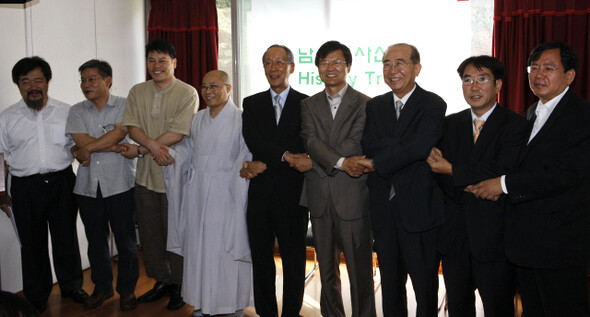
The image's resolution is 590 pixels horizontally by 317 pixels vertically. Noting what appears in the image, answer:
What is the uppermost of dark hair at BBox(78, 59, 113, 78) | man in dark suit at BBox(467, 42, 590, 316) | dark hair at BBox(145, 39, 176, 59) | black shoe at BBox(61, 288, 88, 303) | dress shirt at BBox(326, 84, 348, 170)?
dark hair at BBox(145, 39, 176, 59)

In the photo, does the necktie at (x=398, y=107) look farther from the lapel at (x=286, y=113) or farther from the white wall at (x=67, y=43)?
the white wall at (x=67, y=43)

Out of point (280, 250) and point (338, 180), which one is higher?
point (338, 180)

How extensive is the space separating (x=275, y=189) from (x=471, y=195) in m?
1.17

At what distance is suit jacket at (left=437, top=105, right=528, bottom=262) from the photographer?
2.25 metres

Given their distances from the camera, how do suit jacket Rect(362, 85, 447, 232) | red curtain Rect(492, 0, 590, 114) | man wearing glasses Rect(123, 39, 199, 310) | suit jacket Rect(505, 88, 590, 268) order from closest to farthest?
suit jacket Rect(505, 88, 590, 268)
suit jacket Rect(362, 85, 447, 232)
man wearing glasses Rect(123, 39, 199, 310)
red curtain Rect(492, 0, 590, 114)

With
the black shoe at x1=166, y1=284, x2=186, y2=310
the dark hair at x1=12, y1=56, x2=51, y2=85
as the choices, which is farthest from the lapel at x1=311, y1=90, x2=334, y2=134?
the dark hair at x1=12, y1=56, x2=51, y2=85

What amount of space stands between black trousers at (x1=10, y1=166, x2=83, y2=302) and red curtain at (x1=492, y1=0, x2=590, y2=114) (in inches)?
144

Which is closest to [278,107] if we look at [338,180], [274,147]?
[274,147]

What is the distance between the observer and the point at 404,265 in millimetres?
2594

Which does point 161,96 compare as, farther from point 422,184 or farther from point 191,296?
point 422,184

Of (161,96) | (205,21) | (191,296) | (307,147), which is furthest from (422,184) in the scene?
(205,21)

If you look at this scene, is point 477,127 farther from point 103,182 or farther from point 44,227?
point 44,227

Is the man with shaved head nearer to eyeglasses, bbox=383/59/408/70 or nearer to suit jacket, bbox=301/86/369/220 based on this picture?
suit jacket, bbox=301/86/369/220

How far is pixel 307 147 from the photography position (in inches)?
111
